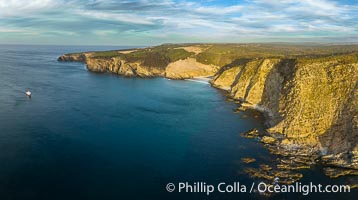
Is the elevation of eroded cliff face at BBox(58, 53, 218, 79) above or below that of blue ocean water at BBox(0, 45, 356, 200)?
above

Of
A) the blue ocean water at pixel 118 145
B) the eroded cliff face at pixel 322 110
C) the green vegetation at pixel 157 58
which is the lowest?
the blue ocean water at pixel 118 145

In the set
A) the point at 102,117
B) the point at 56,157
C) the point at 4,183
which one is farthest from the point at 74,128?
the point at 4,183

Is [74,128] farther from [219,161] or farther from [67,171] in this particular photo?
[219,161]

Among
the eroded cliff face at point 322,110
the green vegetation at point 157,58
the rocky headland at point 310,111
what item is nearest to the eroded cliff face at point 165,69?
the green vegetation at point 157,58

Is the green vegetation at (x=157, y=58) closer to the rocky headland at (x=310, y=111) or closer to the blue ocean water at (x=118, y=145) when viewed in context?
the blue ocean water at (x=118, y=145)

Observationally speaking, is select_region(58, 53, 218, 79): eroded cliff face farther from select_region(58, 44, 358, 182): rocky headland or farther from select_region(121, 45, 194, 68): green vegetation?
select_region(58, 44, 358, 182): rocky headland

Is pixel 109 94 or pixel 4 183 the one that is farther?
pixel 109 94

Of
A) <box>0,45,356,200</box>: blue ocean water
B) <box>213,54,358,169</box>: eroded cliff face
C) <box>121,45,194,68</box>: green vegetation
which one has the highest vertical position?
<box>121,45,194,68</box>: green vegetation

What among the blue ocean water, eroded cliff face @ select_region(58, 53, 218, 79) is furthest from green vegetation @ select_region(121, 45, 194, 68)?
the blue ocean water

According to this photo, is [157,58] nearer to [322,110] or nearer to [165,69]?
[165,69]
